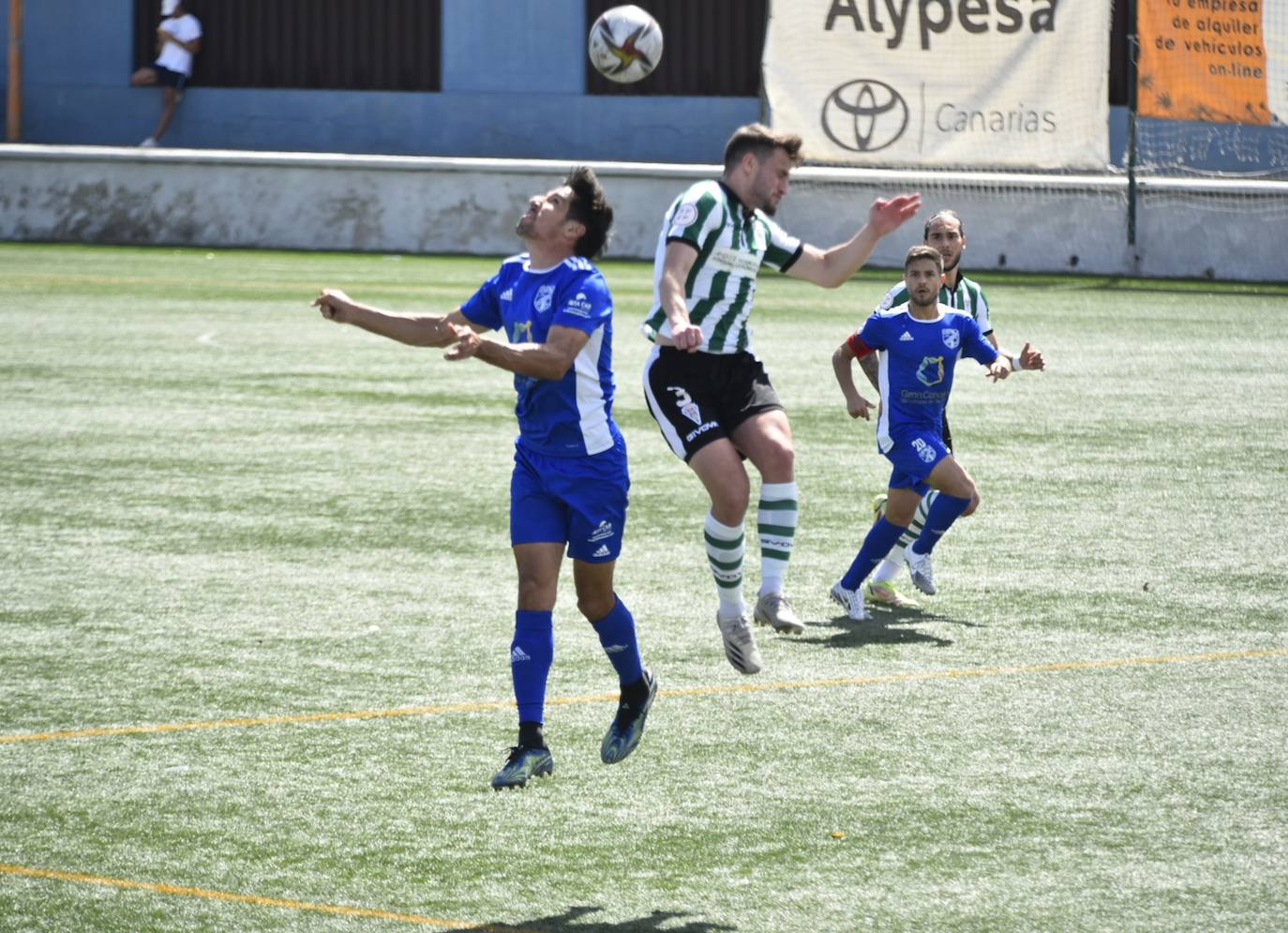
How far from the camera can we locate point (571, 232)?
663 centimetres

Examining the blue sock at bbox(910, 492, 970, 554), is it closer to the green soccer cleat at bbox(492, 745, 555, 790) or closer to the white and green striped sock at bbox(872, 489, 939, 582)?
the white and green striped sock at bbox(872, 489, 939, 582)

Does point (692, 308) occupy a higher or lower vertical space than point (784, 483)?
higher

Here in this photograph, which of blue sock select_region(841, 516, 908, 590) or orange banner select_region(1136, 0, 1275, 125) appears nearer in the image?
blue sock select_region(841, 516, 908, 590)


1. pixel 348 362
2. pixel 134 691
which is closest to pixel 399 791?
pixel 134 691

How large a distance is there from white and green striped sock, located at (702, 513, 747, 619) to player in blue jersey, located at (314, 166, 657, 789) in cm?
86

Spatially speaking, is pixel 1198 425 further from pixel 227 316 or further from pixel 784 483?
pixel 227 316

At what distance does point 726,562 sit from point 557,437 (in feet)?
4.18

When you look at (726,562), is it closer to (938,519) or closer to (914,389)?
(914,389)

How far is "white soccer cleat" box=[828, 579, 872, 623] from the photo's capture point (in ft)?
31.1

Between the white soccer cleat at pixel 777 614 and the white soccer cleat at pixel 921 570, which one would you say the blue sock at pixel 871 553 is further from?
the white soccer cleat at pixel 777 614

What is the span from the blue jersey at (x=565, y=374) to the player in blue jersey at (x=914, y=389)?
290 cm

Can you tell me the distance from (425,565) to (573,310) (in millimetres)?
4265

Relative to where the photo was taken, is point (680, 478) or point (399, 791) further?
point (680, 478)

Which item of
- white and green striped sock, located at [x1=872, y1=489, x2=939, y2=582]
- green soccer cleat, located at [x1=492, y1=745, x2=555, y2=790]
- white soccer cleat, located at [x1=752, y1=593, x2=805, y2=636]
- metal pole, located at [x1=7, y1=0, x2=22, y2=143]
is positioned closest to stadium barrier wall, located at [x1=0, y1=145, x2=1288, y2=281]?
metal pole, located at [x1=7, y1=0, x2=22, y2=143]
